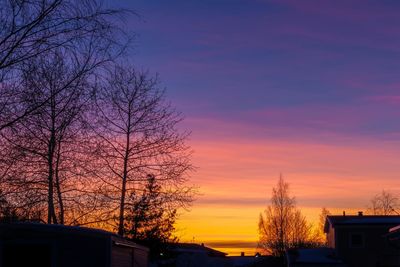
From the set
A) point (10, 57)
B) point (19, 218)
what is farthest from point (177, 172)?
point (10, 57)

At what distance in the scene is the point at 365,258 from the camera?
44.3 m

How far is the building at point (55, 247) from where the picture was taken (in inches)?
577

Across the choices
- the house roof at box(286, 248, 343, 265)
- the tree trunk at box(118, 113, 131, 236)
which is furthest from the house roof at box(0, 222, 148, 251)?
the house roof at box(286, 248, 343, 265)

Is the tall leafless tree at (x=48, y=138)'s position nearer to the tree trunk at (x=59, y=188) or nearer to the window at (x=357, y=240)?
the tree trunk at (x=59, y=188)

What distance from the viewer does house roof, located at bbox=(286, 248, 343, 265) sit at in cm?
4309

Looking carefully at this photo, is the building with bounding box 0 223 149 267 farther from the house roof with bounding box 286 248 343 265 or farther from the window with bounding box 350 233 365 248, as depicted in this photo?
the window with bounding box 350 233 365 248

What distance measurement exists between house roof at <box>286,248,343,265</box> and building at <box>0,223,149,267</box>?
2958cm

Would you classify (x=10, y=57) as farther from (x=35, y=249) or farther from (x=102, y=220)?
(x=102, y=220)

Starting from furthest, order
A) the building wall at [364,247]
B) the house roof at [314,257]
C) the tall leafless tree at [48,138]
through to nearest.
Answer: the building wall at [364,247]
the house roof at [314,257]
the tall leafless tree at [48,138]

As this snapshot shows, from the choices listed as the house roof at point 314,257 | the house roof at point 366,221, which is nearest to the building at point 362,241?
the house roof at point 366,221

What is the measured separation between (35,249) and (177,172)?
45.3ft

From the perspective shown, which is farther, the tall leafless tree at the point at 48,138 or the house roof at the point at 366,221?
the house roof at the point at 366,221

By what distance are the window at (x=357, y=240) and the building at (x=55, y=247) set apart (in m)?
32.5

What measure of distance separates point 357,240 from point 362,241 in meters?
0.34
